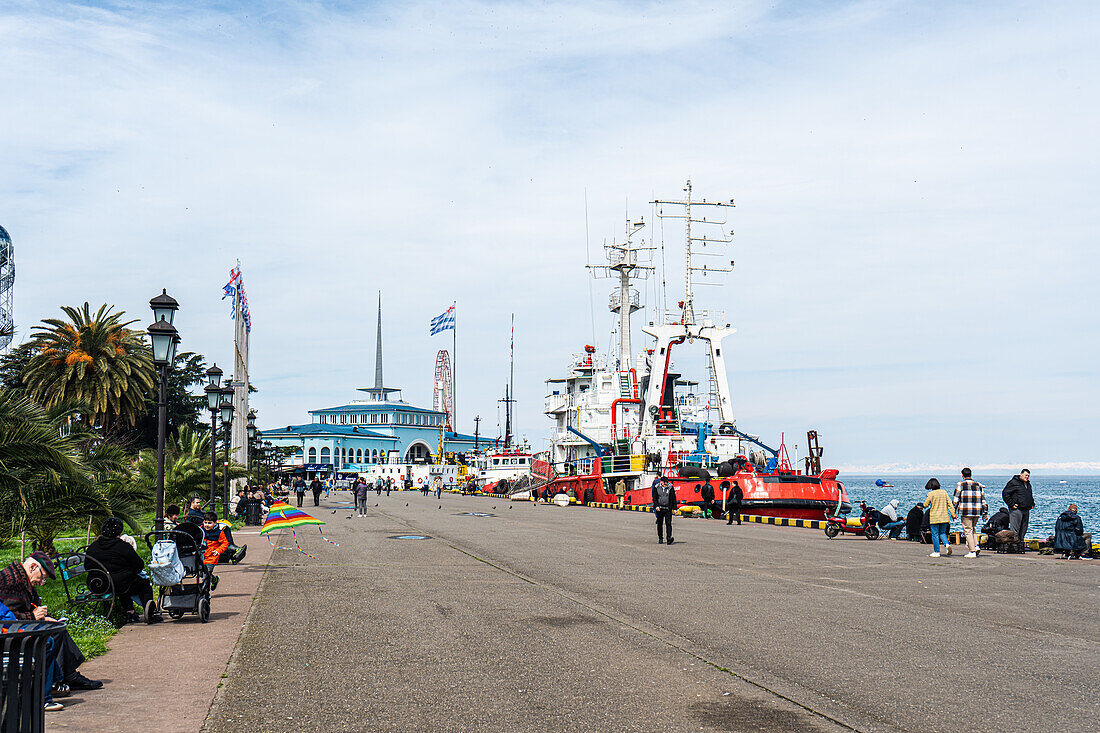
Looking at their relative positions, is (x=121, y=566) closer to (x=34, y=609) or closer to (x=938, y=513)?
(x=34, y=609)

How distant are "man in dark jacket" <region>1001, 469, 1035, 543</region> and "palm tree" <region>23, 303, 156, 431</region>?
30.8 meters

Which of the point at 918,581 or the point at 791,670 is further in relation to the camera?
the point at 918,581

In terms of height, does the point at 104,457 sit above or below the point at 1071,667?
above

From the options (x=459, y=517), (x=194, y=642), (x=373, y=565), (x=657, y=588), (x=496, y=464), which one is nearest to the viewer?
(x=194, y=642)

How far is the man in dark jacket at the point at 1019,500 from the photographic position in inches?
734

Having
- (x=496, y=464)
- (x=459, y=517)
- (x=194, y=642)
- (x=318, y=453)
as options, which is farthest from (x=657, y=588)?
(x=318, y=453)

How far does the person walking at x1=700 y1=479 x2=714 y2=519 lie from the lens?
3553cm

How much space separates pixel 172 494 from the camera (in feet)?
92.8

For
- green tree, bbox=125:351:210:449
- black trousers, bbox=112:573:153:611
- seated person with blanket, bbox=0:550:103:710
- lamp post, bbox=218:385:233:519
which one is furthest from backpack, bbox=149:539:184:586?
green tree, bbox=125:351:210:449

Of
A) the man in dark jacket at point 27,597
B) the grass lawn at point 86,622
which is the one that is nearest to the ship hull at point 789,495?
the grass lawn at point 86,622

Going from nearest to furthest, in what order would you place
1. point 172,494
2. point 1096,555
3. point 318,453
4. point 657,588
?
point 657,588, point 1096,555, point 172,494, point 318,453

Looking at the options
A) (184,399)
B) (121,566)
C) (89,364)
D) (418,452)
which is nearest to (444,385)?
(418,452)

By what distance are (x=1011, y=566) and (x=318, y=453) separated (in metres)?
120

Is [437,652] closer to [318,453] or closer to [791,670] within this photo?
[791,670]
